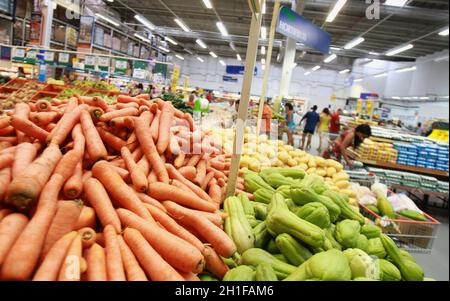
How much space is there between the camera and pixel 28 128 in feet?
5.24

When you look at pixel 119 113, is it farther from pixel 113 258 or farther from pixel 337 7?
pixel 337 7

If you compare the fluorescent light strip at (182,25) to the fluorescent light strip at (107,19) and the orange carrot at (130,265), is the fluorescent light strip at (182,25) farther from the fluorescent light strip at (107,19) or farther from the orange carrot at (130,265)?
the orange carrot at (130,265)

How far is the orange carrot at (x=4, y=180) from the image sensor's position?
118 centimetres

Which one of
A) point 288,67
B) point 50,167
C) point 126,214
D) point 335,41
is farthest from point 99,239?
point 335,41

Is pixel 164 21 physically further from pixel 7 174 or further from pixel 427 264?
pixel 427 264

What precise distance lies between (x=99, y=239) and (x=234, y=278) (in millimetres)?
579

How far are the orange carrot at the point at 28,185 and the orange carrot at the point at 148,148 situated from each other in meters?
0.58

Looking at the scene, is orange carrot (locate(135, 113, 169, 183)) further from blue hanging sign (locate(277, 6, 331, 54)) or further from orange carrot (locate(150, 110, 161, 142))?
blue hanging sign (locate(277, 6, 331, 54))

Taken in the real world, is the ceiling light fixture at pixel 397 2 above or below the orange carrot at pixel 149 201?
above

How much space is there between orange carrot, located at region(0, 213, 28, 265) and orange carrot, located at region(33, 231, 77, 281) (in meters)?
0.12

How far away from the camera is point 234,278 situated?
1258 millimetres

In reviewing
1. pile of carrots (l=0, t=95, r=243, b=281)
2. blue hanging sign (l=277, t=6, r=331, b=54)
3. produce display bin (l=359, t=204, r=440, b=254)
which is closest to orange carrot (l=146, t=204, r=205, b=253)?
pile of carrots (l=0, t=95, r=243, b=281)

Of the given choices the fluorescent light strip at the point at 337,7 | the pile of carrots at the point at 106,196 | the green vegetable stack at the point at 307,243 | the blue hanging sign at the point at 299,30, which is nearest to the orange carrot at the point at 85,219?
the pile of carrots at the point at 106,196

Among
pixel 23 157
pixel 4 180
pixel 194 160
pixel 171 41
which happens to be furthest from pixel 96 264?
pixel 171 41
